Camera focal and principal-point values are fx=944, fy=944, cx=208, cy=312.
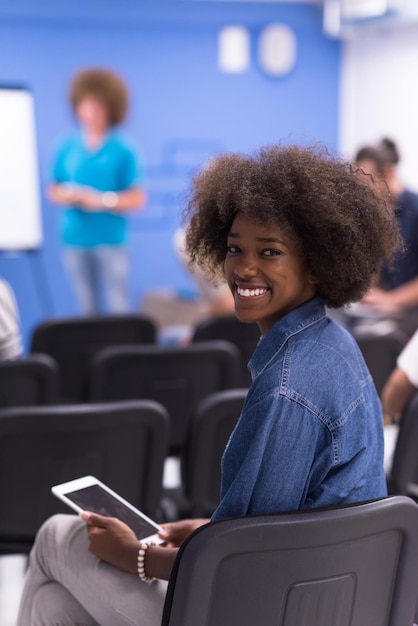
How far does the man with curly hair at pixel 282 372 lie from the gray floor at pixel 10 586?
0.91 metres

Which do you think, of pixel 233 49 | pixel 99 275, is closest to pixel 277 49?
pixel 233 49

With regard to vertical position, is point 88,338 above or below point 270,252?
below

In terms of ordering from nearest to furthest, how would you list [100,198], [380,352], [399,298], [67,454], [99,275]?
1. [67,454]
2. [380,352]
3. [399,298]
4. [100,198]
5. [99,275]

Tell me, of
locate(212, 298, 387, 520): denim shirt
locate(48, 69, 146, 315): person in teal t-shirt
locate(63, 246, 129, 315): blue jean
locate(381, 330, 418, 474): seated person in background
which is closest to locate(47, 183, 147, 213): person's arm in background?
locate(48, 69, 146, 315): person in teal t-shirt

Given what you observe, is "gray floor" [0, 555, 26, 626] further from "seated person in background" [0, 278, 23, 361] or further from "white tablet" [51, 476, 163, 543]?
"white tablet" [51, 476, 163, 543]

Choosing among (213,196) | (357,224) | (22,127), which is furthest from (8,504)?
(22,127)

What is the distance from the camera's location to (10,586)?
9.93 feet

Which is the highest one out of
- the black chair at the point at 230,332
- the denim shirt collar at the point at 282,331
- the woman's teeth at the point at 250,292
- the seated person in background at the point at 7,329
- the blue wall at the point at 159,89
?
the blue wall at the point at 159,89

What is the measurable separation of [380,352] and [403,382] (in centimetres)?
87

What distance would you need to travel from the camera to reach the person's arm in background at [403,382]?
8.48ft

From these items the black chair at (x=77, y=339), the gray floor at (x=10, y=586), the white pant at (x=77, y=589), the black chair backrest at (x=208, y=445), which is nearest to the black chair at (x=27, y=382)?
the gray floor at (x=10, y=586)

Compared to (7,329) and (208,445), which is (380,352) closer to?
(208,445)

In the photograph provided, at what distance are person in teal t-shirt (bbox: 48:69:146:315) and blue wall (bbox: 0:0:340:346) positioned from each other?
85cm

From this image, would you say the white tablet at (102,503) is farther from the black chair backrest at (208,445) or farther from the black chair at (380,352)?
the black chair at (380,352)
